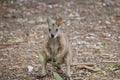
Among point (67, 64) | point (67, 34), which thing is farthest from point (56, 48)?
point (67, 34)

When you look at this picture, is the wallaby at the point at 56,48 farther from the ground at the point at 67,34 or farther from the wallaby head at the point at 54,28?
the ground at the point at 67,34

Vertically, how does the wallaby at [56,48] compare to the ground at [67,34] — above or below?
above

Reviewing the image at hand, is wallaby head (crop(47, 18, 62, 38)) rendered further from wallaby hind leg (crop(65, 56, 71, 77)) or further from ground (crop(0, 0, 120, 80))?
ground (crop(0, 0, 120, 80))

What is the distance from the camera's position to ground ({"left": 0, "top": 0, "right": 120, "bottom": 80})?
6203 millimetres

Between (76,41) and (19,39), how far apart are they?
1.09 meters

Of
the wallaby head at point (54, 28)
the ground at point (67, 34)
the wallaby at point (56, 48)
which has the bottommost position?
the ground at point (67, 34)

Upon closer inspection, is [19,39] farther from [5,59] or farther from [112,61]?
[112,61]

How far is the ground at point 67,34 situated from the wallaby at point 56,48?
271 mm

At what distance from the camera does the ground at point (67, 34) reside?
620cm

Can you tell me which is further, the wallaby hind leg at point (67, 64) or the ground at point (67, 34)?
the ground at point (67, 34)

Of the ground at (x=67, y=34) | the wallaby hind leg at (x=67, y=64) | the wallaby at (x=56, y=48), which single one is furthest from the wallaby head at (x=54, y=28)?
the ground at (x=67, y=34)

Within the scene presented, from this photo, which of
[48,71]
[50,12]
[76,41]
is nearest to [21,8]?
[50,12]

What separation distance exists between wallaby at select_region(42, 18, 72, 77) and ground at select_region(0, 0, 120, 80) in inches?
10.7

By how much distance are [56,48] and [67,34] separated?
2715 mm
